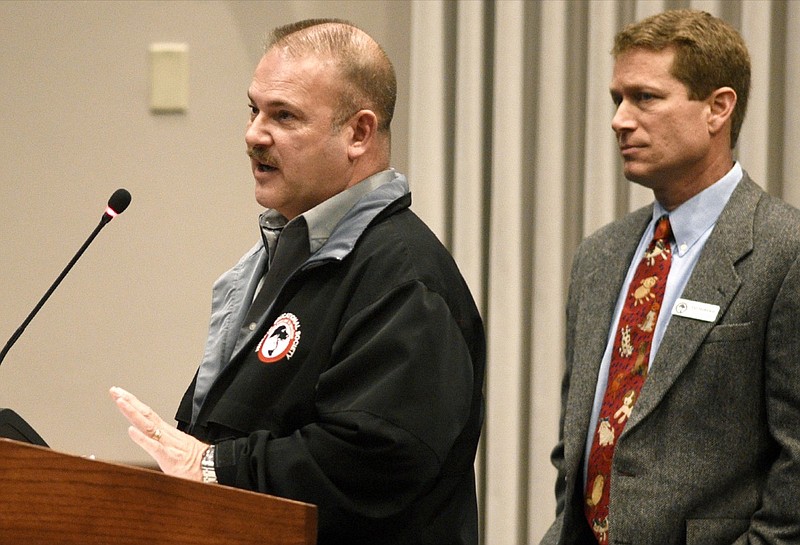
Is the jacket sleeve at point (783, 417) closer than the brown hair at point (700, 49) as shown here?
Yes

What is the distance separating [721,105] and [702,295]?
1.47 ft

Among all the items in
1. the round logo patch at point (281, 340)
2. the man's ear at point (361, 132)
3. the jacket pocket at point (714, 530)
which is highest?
the man's ear at point (361, 132)

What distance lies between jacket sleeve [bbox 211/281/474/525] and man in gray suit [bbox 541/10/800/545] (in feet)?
2.08

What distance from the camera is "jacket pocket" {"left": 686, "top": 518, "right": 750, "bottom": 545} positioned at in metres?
2.18

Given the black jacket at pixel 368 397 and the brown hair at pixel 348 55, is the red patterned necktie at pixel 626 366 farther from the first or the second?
the brown hair at pixel 348 55

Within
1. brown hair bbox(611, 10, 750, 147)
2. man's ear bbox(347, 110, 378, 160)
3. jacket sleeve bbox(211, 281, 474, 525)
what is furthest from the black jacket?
brown hair bbox(611, 10, 750, 147)

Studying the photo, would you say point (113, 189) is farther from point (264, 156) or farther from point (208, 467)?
point (208, 467)

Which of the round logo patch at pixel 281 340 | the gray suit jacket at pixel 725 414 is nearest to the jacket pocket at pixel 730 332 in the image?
the gray suit jacket at pixel 725 414

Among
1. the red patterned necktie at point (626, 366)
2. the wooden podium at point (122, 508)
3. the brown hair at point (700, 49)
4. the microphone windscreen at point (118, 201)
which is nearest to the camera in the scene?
the wooden podium at point (122, 508)

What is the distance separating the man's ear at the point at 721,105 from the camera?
2.46 m

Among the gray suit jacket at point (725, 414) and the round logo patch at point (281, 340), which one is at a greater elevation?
the round logo patch at point (281, 340)

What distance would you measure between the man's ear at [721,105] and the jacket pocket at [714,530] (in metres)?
0.80

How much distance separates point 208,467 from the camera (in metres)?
1.69

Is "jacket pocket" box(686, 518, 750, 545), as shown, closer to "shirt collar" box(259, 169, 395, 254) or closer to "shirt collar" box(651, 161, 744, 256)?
"shirt collar" box(651, 161, 744, 256)
